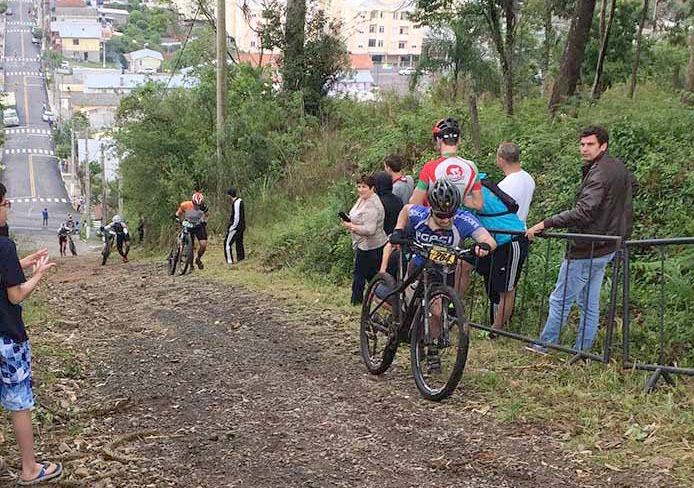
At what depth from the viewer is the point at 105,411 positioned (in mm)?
6461

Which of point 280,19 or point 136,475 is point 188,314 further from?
point 280,19

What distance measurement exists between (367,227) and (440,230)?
317 cm

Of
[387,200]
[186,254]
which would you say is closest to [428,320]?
[387,200]

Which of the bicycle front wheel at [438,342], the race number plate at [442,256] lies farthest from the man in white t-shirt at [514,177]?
the bicycle front wheel at [438,342]

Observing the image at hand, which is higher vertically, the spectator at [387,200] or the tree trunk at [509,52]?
the tree trunk at [509,52]

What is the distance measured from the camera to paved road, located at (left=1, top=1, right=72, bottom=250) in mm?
80125

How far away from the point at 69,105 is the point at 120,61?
6405 cm

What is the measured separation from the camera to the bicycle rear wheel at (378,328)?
7.00 metres

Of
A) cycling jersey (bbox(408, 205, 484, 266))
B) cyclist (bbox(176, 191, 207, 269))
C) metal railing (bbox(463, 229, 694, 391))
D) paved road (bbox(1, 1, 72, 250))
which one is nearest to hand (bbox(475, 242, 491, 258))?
cycling jersey (bbox(408, 205, 484, 266))

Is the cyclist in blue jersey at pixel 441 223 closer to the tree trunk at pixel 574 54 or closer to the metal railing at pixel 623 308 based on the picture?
the metal railing at pixel 623 308

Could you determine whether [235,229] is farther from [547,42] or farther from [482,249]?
[547,42]

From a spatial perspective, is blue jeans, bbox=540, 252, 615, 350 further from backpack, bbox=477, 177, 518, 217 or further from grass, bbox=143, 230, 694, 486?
backpack, bbox=477, 177, 518, 217

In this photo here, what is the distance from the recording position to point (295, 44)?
24.3 m

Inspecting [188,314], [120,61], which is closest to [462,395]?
[188,314]
